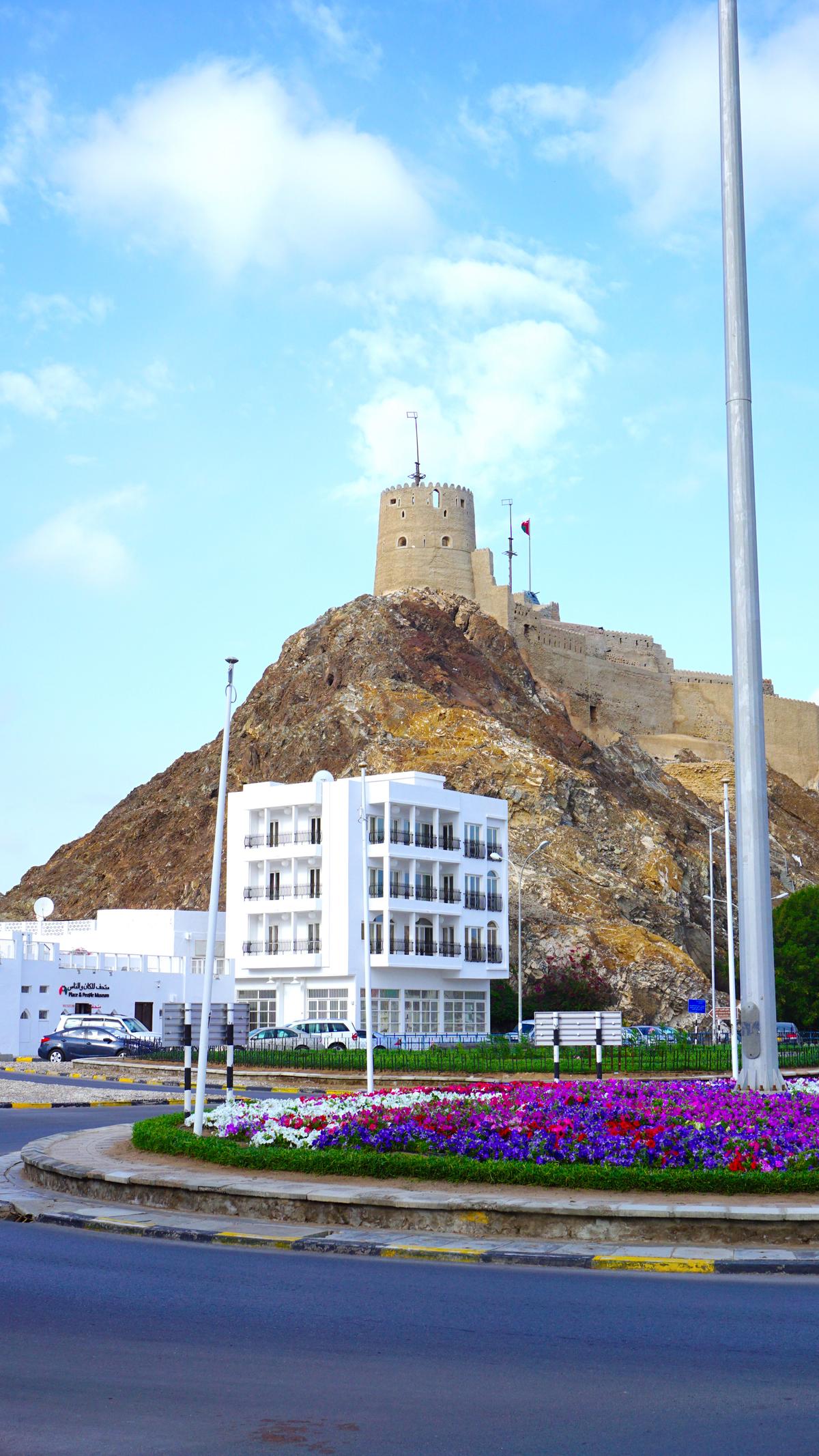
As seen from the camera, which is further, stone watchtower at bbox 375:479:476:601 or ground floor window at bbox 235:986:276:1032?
stone watchtower at bbox 375:479:476:601

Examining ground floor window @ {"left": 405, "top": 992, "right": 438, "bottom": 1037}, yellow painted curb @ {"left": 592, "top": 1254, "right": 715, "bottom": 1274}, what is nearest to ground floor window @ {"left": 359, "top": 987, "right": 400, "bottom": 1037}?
ground floor window @ {"left": 405, "top": 992, "right": 438, "bottom": 1037}

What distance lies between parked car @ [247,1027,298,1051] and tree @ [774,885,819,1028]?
37.9m

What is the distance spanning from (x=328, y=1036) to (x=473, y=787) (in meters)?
35.7

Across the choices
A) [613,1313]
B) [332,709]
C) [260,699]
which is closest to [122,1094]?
[613,1313]

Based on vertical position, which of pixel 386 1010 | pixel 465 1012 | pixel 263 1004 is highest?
pixel 263 1004

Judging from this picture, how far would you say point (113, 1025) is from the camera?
53719 mm

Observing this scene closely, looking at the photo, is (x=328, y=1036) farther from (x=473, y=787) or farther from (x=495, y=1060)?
(x=473, y=787)

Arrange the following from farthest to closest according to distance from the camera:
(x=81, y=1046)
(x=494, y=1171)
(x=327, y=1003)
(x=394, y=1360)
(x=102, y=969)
A: (x=327, y=1003) < (x=102, y=969) < (x=81, y=1046) < (x=494, y=1171) < (x=394, y=1360)

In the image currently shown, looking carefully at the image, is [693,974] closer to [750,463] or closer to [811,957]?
[811,957]

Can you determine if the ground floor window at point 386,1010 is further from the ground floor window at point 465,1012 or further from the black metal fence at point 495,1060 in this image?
the black metal fence at point 495,1060

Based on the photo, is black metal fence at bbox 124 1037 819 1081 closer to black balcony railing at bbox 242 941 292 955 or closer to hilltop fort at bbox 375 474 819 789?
black balcony railing at bbox 242 941 292 955

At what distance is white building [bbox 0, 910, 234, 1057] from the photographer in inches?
2351

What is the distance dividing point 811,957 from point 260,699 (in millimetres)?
44110


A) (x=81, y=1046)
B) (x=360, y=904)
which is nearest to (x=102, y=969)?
(x=360, y=904)
